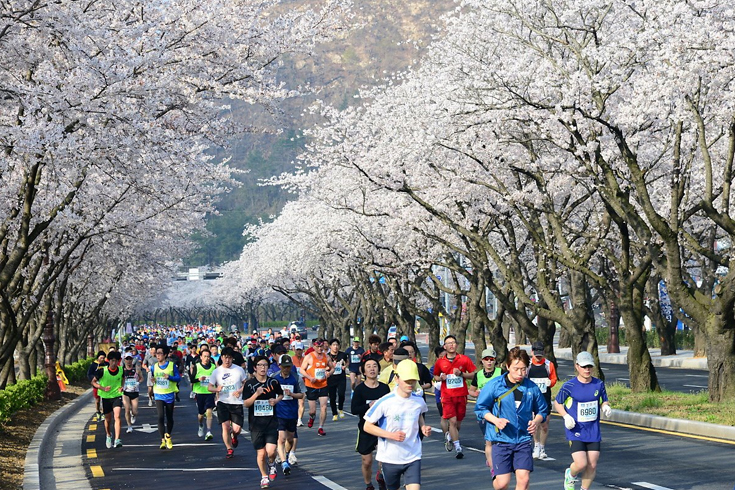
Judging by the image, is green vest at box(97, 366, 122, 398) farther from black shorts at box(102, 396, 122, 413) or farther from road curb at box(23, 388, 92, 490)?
road curb at box(23, 388, 92, 490)

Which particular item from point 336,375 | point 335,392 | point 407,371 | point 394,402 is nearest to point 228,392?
point 336,375

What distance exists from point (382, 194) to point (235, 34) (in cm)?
1885

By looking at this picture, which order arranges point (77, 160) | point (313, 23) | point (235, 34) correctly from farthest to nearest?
point (313, 23) < point (235, 34) < point (77, 160)

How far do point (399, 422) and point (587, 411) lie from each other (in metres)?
2.64

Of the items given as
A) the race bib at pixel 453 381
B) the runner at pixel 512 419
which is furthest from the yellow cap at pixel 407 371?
the race bib at pixel 453 381

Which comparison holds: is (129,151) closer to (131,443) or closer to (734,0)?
(131,443)

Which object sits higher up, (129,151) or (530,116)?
(530,116)

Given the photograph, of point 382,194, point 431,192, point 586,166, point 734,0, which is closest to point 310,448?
point 586,166

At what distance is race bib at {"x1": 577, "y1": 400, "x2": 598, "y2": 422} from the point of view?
1058cm

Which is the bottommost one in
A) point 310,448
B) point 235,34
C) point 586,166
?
point 310,448

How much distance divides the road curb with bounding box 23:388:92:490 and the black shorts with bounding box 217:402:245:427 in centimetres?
271

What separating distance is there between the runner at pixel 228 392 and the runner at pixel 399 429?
6962 mm

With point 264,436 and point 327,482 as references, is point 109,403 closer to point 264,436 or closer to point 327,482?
point 264,436

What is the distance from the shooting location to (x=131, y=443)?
1864cm
